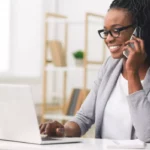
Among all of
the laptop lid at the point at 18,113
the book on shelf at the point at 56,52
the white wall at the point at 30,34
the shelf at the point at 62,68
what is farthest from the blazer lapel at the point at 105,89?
the white wall at the point at 30,34

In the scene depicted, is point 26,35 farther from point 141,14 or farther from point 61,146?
point 61,146

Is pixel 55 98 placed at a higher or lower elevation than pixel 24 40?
lower

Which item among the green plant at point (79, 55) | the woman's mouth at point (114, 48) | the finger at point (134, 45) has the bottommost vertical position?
the green plant at point (79, 55)

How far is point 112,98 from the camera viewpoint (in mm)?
1995

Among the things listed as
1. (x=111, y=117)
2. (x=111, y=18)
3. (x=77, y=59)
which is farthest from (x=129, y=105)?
(x=77, y=59)

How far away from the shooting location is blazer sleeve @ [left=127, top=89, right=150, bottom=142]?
1.75m

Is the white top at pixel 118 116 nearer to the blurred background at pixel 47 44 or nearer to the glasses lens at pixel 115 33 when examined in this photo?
the glasses lens at pixel 115 33

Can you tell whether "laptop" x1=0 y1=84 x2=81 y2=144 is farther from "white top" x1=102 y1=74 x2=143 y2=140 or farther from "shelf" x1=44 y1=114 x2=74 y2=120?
"shelf" x1=44 y1=114 x2=74 y2=120

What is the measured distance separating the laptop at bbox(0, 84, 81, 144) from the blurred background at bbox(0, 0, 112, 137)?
2.29 m

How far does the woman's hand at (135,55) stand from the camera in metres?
1.84

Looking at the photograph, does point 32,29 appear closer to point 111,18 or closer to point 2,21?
point 2,21

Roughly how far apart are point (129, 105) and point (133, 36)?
12.4 inches

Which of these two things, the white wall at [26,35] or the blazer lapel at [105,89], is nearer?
the blazer lapel at [105,89]

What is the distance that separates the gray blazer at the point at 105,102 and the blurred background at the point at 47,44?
1829 mm
